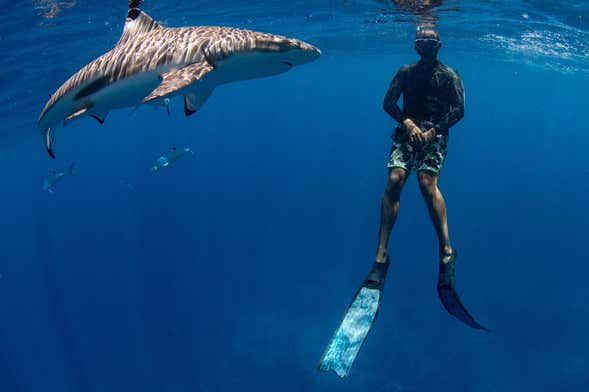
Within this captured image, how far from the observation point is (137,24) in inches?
266

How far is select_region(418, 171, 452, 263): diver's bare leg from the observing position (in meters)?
6.12

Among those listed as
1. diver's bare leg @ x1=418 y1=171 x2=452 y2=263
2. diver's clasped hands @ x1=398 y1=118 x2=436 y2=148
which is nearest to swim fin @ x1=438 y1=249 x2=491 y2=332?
diver's bare leg @ x1=418 y1=171 x2=452 y2=263

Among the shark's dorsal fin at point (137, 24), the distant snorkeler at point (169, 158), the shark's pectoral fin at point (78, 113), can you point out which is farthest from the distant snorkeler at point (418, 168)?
the distant snorkeler at point (169, 158)

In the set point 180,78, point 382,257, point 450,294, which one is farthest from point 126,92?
point 450,294

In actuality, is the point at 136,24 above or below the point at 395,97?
above

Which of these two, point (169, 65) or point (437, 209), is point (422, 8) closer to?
point (437, 209)

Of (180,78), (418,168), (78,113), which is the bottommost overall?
(418,168)

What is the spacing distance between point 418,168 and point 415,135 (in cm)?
49

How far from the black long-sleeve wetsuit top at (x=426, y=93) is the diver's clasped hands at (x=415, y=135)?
0.45 metres

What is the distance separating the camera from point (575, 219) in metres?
38.8

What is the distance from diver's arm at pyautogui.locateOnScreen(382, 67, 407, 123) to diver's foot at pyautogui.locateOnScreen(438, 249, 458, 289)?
86.9 inches

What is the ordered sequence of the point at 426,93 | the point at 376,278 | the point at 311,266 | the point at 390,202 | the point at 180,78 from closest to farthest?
1. the point at 180,78
2. the point at 376,278
3. the point at 390,202
4. the point at 426,93
5. the point at 311,266

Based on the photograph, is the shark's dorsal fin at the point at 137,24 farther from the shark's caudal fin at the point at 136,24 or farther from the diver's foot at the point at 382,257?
the diver's foot at the point at 382,257

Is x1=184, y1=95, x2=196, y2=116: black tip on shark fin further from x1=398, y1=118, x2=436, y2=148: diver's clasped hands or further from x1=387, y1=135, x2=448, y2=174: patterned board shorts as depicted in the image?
x1=398, y1=118, x2=436, y2=148: diver's clasped hands
